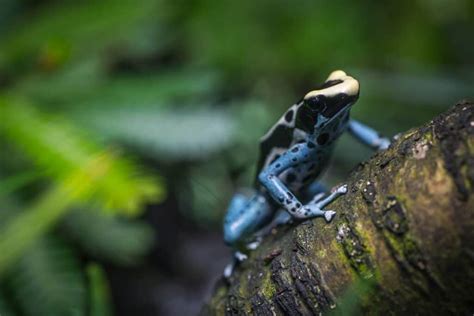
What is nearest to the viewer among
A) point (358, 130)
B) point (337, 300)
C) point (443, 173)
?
point (443, 173)

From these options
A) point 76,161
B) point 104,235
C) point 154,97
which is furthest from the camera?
point 154,97

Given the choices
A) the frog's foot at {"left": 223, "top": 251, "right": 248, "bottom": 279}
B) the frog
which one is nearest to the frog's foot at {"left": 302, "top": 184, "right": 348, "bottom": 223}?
the frog

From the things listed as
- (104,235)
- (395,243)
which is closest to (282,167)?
(395,243)

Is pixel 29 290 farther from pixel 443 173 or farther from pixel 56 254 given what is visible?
pixel 443 173

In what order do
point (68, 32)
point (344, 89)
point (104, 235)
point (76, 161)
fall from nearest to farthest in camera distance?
point (344, 89)
point (76, 161)
point (104, 235)
point (68, 32)

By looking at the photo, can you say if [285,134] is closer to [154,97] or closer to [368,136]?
[368,136]

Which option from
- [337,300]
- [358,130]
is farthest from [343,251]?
[358,130]
